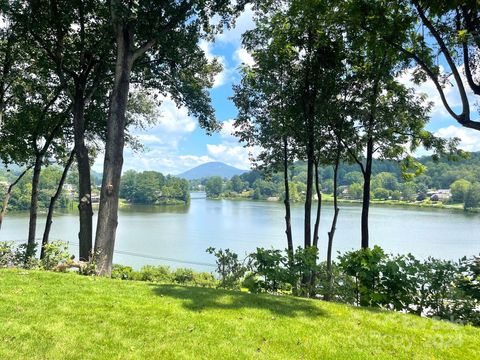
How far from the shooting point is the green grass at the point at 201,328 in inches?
140

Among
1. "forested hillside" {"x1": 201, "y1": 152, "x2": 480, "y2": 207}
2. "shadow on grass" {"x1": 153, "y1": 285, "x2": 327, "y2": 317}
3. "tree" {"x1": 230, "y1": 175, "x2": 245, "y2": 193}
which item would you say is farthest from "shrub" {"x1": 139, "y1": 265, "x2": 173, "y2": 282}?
"tree" {"x1": 230, "y1": 175, "x2": 245, "y2": 193}

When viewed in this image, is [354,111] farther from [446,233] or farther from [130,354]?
[446,233]

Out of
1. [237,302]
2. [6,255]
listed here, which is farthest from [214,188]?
[237,302]

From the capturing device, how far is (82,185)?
9.25 m

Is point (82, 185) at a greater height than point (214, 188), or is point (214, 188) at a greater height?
point (214, 188)

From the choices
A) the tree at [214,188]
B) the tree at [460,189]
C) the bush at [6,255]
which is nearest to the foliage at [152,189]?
the tree at [214,188]

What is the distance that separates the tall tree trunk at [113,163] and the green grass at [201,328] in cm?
217

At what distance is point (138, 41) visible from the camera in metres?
9.13

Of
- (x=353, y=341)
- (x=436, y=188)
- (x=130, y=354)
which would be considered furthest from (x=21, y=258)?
(x=436, y=188)

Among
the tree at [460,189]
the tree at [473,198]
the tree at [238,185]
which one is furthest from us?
the tree at [238,185]

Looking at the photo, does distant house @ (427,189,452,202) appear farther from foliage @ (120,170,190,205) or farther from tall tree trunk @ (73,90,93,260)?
tall tree trunk @ (73,90,93,260)

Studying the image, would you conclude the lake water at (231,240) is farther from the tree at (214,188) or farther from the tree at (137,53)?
the tree at (214,188)

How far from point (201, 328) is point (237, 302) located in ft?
3.65

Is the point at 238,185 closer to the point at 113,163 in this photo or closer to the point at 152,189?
the point at 152,189
